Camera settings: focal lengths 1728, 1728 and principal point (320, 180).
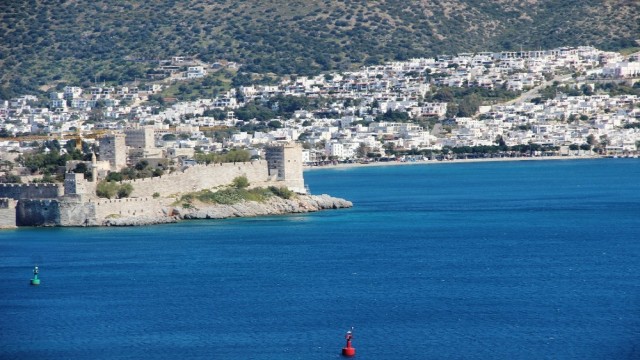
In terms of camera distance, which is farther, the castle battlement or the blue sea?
the castle battlement

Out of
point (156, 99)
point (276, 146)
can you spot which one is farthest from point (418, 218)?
point (156, 99)

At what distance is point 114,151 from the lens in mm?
55219

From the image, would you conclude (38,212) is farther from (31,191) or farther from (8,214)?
(31,191)

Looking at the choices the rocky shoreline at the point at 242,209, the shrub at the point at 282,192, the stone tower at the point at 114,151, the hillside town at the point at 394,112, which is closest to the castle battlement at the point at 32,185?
the rocky shoreline at the point at 242,209

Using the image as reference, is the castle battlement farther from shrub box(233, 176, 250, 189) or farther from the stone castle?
shrub box(233, 176, 250, 189)

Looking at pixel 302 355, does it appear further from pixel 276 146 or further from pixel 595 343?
pixel 276 146

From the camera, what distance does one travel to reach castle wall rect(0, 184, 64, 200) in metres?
49.4

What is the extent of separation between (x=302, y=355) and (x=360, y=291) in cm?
715

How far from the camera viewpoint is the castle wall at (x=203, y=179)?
5128 centimetres

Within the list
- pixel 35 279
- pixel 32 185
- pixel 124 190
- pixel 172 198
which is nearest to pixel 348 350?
pixel 35 279

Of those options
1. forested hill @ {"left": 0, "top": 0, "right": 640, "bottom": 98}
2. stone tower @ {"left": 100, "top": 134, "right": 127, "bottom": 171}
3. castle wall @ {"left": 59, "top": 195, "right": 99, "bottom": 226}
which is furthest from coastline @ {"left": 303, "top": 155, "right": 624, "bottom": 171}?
castle wall @ {"left": 59, "top": 195, "right": 99, "bottom": 226}

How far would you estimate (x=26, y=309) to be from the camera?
34.3 m

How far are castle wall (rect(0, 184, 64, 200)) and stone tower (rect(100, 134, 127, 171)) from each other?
4.82 meters

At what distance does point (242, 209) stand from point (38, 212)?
725cm
